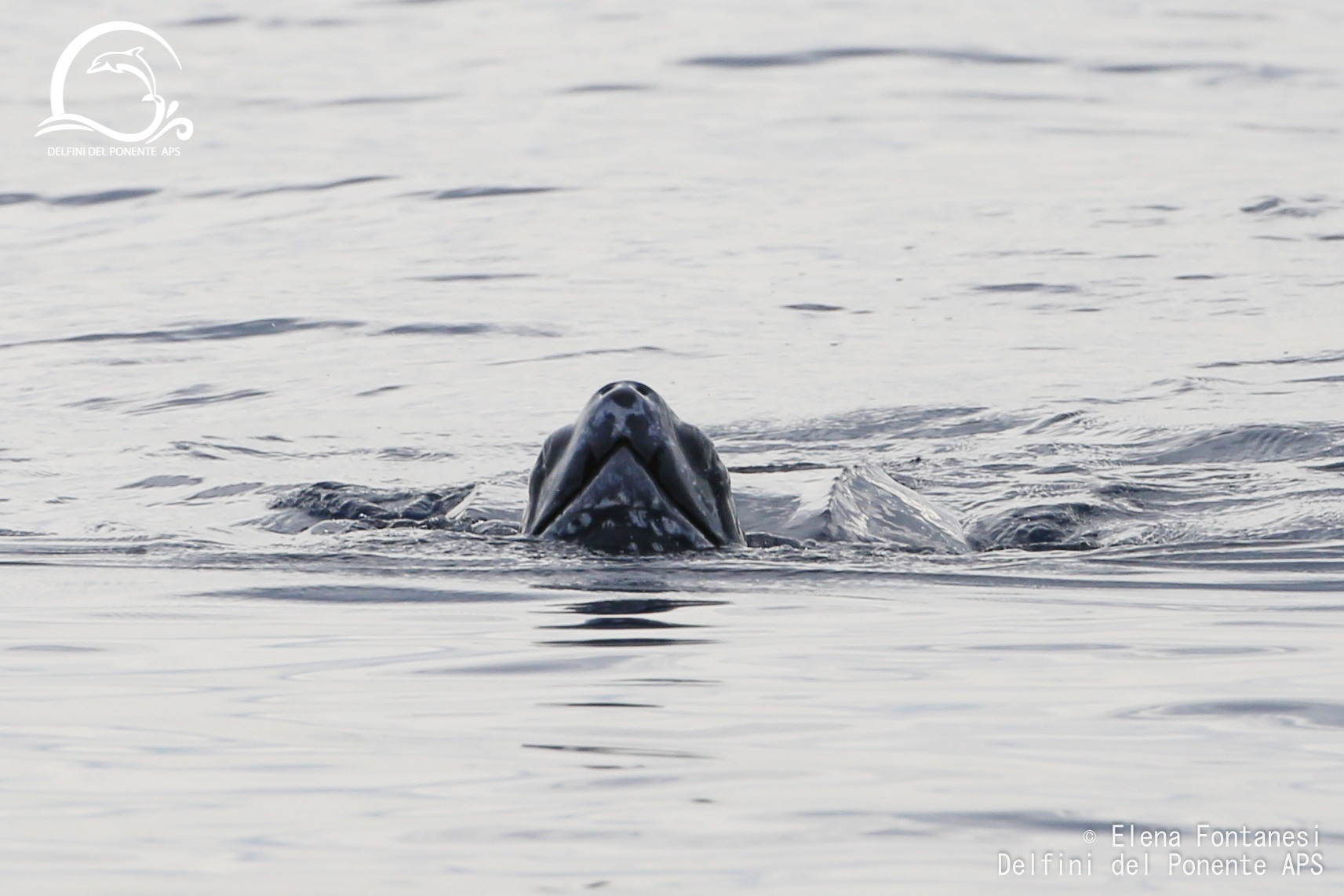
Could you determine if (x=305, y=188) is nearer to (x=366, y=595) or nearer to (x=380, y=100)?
(x=380, y=100)

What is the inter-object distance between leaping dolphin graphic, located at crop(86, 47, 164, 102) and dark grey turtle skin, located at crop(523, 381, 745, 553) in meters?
26.1

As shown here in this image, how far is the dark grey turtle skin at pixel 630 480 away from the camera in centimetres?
667

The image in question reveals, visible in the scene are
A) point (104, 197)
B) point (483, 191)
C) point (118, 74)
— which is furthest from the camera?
point (118, 74)

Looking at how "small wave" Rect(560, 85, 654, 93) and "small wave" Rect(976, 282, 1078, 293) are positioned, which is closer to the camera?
"small wave" Rect(976, 282, 1078, 293)

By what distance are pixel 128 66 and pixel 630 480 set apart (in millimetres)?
30111

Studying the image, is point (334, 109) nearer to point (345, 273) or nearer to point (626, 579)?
point (345, 273)

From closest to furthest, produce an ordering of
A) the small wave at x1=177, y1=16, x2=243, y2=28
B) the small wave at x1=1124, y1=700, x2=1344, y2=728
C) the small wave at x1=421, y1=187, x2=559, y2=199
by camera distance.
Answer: the small wave at x1=1124, y1=700, x2=1344, y2=728 < the small wave at x1=421, y1=187, x2=559, y2=199 < the small wave at x1=177, y1=16, x2=243, y2=28

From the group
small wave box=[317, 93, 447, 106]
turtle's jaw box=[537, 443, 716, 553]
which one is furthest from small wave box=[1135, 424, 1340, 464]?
small wave box=[317, 93, 447, 106]

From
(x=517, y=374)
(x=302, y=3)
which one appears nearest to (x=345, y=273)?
(x=517, y=374)

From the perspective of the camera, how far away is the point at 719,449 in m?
11.3

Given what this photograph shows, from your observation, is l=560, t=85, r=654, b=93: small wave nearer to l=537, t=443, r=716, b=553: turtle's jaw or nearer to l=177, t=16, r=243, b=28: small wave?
l=177, t=16, r=243, b=28: small wave

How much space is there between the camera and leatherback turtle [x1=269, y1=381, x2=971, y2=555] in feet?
22.0

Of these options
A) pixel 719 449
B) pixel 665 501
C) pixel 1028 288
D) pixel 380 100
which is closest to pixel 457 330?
pixel 1028 288

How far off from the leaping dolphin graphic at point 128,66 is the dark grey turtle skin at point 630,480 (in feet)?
85.5
